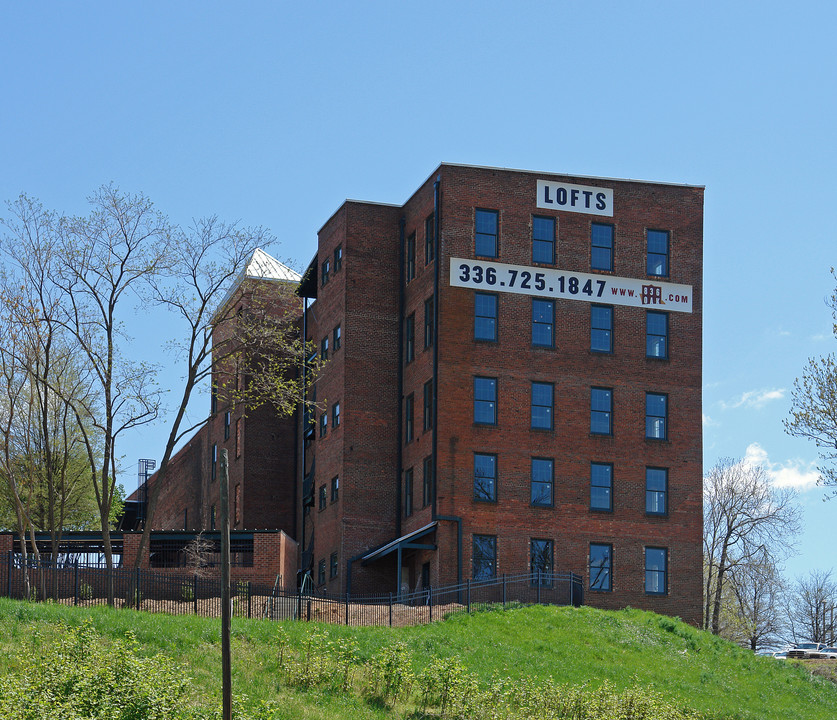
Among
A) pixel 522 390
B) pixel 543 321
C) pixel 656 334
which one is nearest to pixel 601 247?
pixel 543 321

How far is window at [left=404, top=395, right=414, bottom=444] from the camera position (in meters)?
55.2

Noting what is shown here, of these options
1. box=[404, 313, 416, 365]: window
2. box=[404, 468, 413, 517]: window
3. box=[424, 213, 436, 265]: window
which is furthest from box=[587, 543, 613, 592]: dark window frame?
box=[424, 213, 436, 265]: window

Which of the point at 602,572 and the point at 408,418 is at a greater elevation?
the point at 408,418

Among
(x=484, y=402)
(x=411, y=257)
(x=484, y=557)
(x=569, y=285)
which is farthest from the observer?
(x=411, y=257)

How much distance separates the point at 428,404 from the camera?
175 feet

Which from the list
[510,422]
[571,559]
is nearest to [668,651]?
[571,559]

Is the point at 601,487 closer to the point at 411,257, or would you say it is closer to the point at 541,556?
the point at 541,556

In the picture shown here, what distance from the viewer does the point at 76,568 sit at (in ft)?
147

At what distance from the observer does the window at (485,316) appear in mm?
53000

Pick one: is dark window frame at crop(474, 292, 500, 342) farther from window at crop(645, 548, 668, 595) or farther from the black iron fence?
window at crop(645, 548, 668, 595)

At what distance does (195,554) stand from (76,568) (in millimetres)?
10525

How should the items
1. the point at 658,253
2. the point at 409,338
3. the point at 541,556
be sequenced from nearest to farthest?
1. the point at 541,556
2. the point at 658,253
3. the point at 409,338

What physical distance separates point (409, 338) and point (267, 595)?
15.3 meters

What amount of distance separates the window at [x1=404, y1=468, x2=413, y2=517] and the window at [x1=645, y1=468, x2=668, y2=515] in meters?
9.11
